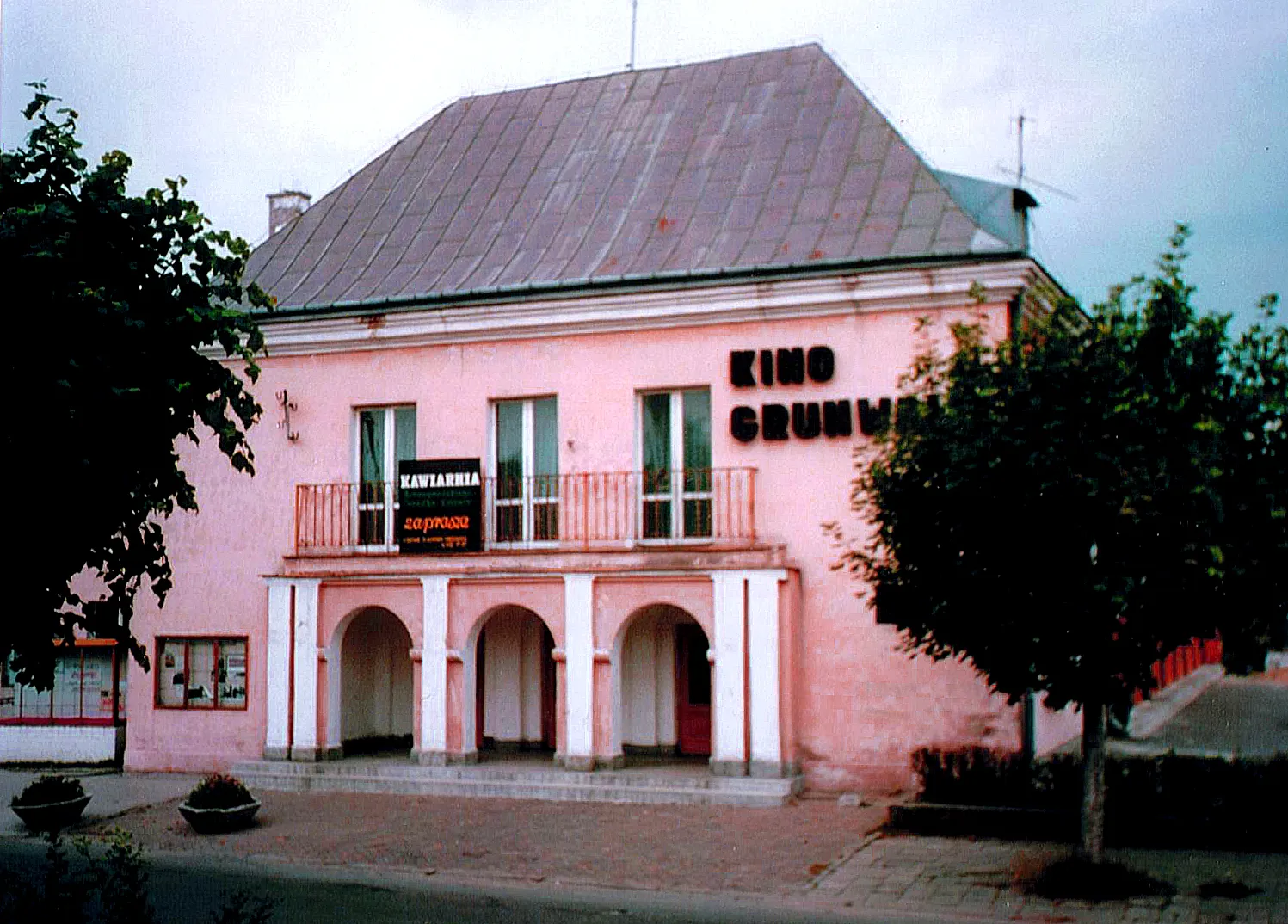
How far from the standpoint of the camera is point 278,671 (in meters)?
20.0

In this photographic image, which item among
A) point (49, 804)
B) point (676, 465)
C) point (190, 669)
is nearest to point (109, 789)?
point (190, 669)

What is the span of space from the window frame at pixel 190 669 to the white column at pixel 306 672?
4.68ft

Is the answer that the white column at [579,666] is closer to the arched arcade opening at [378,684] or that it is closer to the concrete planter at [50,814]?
the arched arcade opening at [378,684]

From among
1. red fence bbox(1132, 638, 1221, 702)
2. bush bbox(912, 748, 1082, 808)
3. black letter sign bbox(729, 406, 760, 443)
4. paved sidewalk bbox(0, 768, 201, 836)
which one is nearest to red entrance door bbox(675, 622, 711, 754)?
black letter sign bbox(729, 406, 760, 443)

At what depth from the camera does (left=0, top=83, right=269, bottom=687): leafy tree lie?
22.8ft

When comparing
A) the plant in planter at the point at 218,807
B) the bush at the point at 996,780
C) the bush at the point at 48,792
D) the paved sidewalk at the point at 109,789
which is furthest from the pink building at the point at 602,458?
the bush at the point at 48,792

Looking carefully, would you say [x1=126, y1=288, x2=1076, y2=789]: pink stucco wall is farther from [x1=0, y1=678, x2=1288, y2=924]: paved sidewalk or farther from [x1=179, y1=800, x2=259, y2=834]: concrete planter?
[x1=179, y1=800, x2=259, y2=834]: concrete planter

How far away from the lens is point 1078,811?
45.3ft

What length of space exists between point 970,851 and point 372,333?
1147 cm

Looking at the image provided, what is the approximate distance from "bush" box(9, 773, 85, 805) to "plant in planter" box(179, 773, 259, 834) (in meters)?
1.54

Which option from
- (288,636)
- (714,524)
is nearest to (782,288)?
(714,524)

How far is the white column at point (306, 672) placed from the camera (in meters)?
19.7

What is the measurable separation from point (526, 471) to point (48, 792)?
7344 millimetres

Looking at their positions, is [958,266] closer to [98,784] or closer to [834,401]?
[834,401]
